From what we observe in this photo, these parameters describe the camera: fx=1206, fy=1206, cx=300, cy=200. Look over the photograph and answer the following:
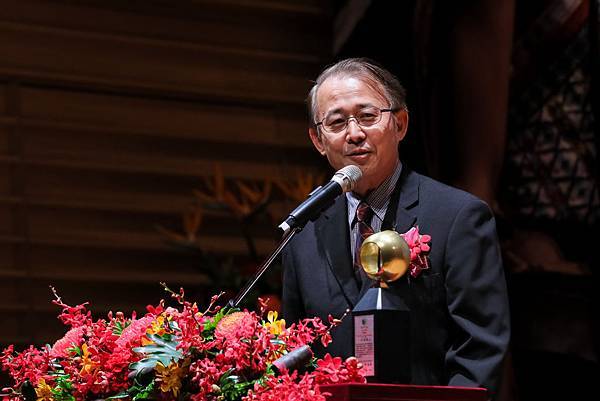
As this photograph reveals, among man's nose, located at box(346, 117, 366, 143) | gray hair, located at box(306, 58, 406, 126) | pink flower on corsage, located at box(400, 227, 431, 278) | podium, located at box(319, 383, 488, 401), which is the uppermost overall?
gray hair, located at box(306, 58, 406, 126)

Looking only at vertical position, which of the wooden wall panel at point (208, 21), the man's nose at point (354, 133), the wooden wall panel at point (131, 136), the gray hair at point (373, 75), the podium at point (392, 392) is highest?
the wooden wall panel at point (208, 21)

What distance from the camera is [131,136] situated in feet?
21.2

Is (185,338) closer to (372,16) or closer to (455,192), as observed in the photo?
(455,192)

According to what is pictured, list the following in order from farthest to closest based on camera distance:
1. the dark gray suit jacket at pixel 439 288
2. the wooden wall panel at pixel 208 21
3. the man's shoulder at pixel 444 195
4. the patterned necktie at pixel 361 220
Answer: the wooden wall panel at pixel 208 21, the patterned necktie at pixel 361 220, the man's shoulder at pixel 444 195, the dark gray suit jacket at pixel 439 288

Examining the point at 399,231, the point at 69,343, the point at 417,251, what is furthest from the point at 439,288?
the point at 69,343

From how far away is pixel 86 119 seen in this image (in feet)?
20.9

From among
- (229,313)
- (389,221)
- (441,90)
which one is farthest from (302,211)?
(441,90)

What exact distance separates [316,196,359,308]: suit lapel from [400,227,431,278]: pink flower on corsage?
0.18m

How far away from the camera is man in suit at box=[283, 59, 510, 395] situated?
2410 millimetres

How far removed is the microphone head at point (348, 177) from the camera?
2.33m

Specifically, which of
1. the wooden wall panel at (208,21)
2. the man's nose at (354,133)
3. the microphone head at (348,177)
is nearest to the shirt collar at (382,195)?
the man's nose at (354,133)

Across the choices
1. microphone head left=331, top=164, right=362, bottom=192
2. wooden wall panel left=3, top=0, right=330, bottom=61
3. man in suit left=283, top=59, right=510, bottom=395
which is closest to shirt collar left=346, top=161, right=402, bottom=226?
man in suit left=283, top=59, right=510, bottom=395

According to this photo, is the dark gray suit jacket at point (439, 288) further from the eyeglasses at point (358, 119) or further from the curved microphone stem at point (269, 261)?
the curved microphone stem at point (269, 261)

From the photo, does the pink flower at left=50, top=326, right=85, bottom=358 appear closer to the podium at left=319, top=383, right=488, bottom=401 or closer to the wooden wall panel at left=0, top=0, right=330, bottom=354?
the podium at left=319, top=383, right=488, bottom=401
